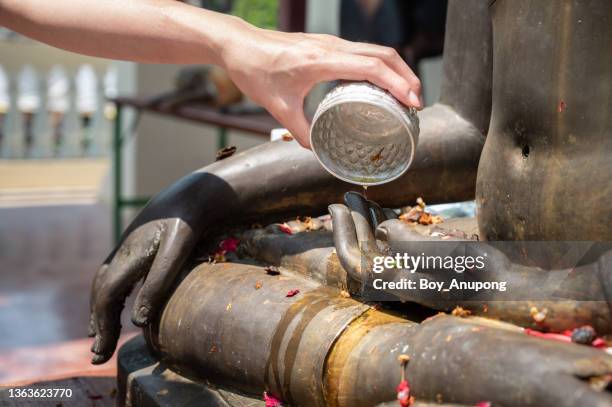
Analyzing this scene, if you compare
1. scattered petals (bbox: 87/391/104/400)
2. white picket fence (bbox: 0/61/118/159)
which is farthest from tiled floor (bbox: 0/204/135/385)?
white picket fence (bbox: 0/61/118/159)

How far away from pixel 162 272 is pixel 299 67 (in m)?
0.36

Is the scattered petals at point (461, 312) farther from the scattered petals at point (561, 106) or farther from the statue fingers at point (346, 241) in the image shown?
the scattered petals at point (561, 106)

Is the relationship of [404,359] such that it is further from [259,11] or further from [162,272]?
[259,11]

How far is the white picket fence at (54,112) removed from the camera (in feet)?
17.3

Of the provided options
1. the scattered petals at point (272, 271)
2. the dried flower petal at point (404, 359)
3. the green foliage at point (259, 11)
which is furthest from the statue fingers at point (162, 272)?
the green foliage at point (259, 11)

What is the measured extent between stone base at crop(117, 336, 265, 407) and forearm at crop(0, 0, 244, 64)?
393 mm

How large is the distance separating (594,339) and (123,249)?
0.64 metres

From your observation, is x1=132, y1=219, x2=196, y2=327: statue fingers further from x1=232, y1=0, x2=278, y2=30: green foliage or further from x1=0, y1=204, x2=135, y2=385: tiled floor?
x1=232, y1=0, x2=278, y2=30: green foliage

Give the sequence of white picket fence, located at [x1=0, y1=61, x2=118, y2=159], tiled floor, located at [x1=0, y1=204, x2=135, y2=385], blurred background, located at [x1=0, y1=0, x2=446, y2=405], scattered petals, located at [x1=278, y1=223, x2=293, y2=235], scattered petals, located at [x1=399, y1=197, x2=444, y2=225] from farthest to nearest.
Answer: white picket fence, located at [x1=0, y1=61, x2=118, y2=159] < blurred background, located at [x1=0, y1=0, x2=446, y2=405] < tiled floor, located at [x1=0, y1=204, x2=135, y2=385] < scattered petals, located at [x1=278, y1=223, x2=293, y2=235] < scattered petals, located at [x1=399, y1=197, x2=444, y2=225]

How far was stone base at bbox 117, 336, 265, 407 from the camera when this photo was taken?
113cm

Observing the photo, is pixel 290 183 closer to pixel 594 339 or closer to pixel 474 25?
pixel 474 25

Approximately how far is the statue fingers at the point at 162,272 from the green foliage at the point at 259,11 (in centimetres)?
431

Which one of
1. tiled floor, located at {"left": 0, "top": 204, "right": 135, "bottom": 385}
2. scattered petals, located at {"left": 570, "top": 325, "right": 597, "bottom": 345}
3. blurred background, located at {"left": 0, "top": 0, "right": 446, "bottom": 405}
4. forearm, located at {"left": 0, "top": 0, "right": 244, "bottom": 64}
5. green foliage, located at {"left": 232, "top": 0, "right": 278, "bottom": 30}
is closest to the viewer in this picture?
scattered petals, located at {"left": 570, "top": 325, "right": 597, "bottom": 345}

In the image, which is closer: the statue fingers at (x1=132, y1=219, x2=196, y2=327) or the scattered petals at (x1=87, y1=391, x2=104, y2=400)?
the statue fingers at (x1=132, y1=219, x2=196, y2=327)
